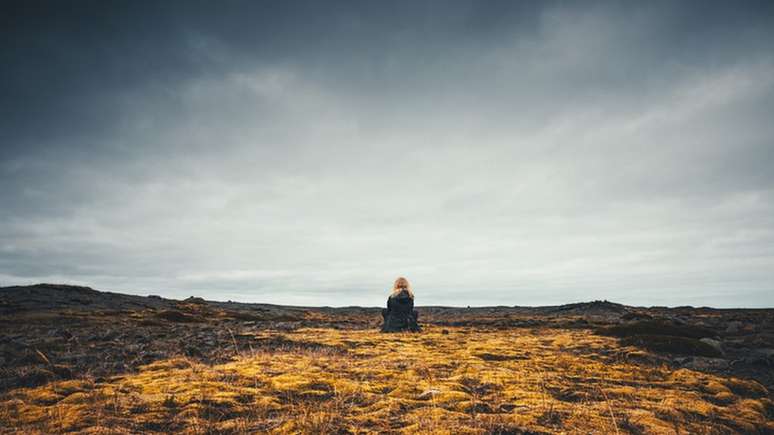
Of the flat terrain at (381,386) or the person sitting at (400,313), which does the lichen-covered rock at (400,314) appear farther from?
the flat terrain at (381,386)

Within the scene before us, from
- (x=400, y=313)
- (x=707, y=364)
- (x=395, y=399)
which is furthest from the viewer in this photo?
(x=400, y=313)

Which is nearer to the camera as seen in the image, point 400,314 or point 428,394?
point 428,394

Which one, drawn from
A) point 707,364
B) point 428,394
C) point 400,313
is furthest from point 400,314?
point 428,394

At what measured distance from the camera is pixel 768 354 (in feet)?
38.3

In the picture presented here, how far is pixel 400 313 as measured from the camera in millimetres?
20859

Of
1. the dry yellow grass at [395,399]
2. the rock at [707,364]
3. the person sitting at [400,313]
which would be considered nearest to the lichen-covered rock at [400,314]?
the person sitting at [400,313]

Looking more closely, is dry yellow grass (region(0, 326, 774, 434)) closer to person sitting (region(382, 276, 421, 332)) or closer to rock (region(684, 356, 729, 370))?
rock (region(684, 356, 729, 370))

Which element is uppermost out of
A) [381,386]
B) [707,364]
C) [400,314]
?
[400,314]

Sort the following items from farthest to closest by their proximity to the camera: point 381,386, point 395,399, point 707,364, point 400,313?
point 400,313 → point 707,364 → point 381,386 → point 395,399

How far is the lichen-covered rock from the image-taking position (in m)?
20.7

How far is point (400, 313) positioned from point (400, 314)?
0.18 feet

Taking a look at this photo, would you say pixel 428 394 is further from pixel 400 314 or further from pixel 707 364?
pixel 400 314

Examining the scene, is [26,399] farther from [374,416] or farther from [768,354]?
Result: [768,354]

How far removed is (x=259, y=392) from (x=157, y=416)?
1.89 metres
